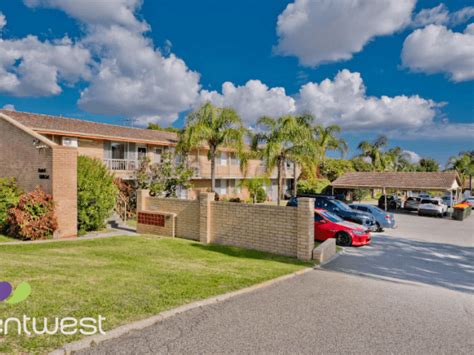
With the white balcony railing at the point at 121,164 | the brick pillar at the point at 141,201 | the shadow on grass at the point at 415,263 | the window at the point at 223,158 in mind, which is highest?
the window at the point at 223,158

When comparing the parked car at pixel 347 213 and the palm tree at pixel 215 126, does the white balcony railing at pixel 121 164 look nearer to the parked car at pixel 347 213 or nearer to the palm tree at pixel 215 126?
the palm tree at pixel 215 126

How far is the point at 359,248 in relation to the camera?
1298 cm

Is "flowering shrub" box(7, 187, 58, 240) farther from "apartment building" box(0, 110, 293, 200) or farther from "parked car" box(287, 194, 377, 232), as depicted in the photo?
"parked car" box(287, 194, 377, 232)

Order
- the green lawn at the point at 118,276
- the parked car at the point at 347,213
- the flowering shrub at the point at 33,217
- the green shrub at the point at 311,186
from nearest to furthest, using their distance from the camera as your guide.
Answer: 1. the green lawn at the point at 118,276
2. the flowering shrub at the point at 33,217
3. the parked car at the point at 347,213
4. the green shrub at the point at 311,186

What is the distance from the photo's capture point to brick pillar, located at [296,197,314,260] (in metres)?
10.1

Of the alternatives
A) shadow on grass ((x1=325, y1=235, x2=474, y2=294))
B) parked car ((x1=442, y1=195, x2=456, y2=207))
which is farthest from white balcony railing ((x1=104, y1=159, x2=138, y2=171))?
parked car ((x1=442, y1=195, x2=456, y2=207))

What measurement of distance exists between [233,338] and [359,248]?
9851 millimetres

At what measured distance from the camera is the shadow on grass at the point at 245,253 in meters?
10.2

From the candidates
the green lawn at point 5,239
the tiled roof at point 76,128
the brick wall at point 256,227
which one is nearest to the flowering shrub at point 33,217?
the green lawn at point 5,239

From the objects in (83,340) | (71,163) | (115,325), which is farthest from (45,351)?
(71,163)

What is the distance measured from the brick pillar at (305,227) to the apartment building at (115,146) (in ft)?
41.0

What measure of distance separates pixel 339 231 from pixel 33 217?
12.4 m

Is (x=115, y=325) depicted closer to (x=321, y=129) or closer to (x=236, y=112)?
(x=236, y=112)

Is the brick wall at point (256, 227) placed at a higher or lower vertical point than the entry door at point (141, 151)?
lower
